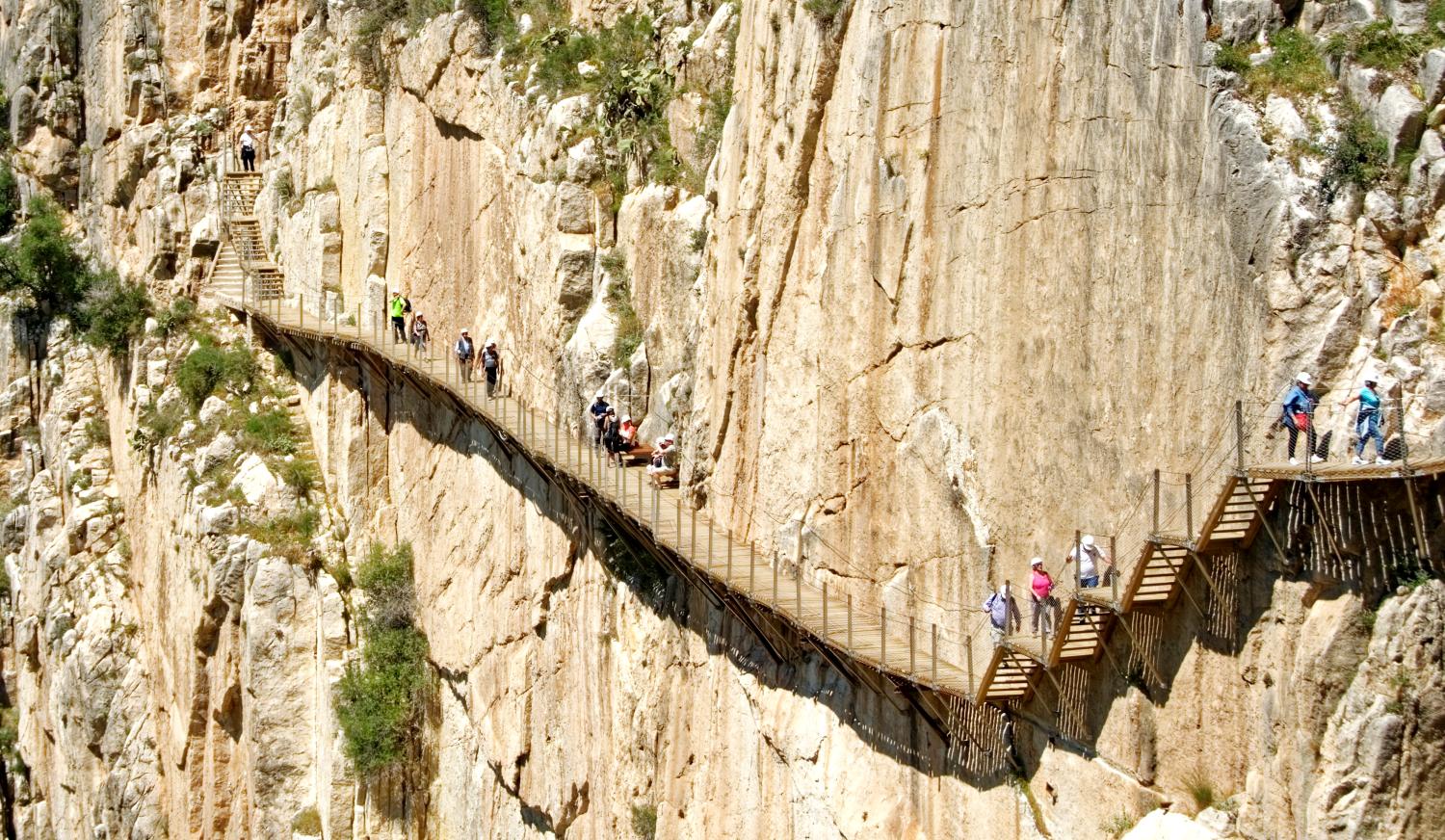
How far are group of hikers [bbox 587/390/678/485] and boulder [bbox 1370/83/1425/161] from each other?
11809 millimetres

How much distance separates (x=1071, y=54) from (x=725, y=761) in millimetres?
9496

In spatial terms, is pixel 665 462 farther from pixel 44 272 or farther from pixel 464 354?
pixel 44 272

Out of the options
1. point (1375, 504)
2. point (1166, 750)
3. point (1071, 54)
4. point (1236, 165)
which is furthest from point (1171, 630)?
point (1071, 54)

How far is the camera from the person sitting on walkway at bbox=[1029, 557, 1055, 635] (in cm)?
1619

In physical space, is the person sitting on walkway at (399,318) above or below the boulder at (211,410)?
above

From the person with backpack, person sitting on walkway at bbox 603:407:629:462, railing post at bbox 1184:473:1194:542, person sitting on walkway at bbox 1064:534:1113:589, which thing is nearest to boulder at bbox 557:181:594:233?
person sitting on walkway at bbox 603:407:629:462

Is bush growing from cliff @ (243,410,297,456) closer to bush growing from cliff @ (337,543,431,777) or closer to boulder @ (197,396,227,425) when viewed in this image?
boulder @ (197,396,227,425)

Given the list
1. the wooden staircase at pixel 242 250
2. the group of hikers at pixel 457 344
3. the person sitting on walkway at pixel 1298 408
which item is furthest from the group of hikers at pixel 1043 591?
the wooden staircase at pixel 242 250

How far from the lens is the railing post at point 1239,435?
45.6 feet

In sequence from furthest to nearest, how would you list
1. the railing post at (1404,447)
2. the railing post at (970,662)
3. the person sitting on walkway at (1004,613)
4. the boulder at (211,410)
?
the boulder at (211,410) < the person sitting on walkway at (1004,613) < the railing post at (970,662) < the railing post at (1404,447)

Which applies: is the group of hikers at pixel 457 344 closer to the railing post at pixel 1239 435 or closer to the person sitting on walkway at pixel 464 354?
the person sitting on walkway at pixel 464 354

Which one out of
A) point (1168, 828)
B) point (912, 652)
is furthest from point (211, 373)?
point (1168, 828)

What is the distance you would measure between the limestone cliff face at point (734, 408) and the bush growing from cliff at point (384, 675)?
1.36 ft

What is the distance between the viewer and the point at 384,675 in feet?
104
